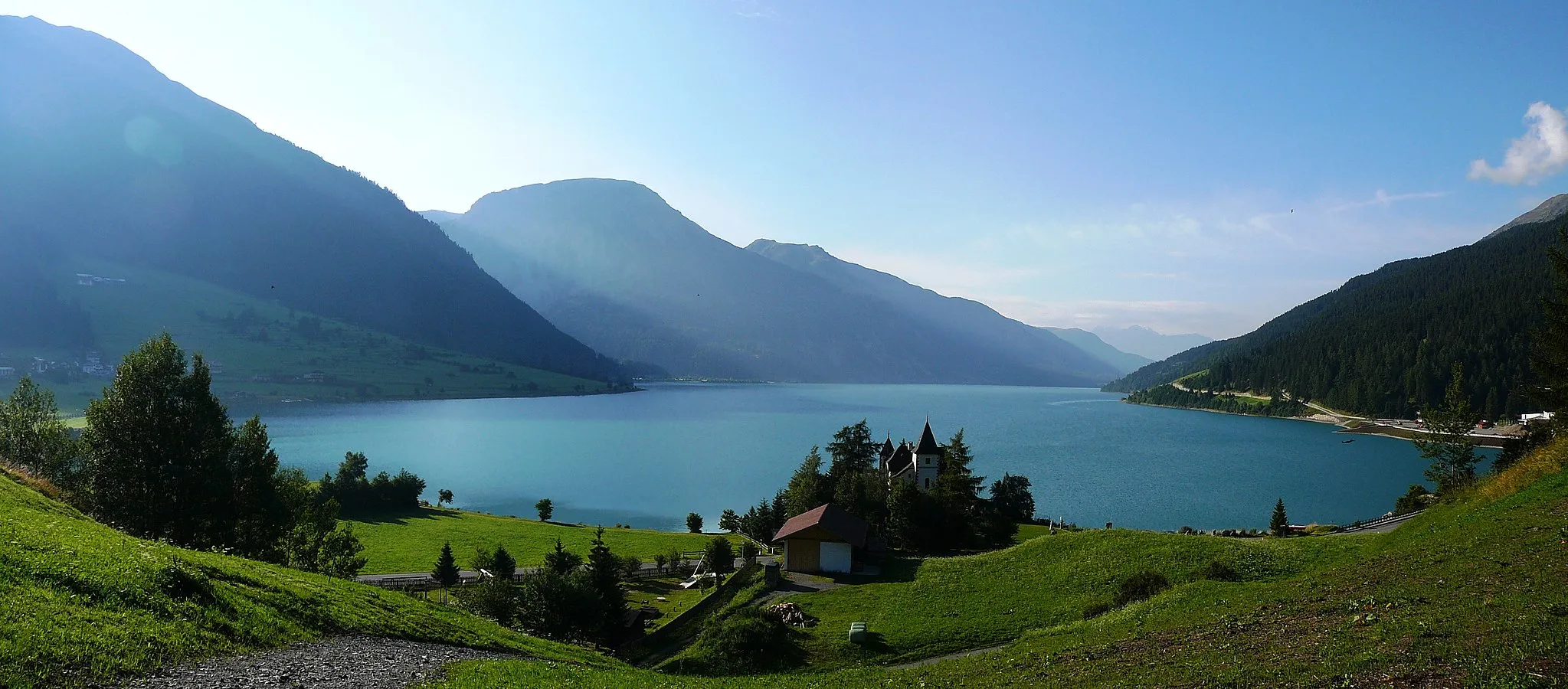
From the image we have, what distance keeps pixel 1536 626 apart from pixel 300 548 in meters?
47.9

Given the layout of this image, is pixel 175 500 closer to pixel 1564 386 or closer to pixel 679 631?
pixel 679 631

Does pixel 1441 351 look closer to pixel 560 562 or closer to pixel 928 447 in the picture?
pixel 928 447

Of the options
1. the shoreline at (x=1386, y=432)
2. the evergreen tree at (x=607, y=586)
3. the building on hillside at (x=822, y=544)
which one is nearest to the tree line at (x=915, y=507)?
the building on hillside at (x=822, y=544)

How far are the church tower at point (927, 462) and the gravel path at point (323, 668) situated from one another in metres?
52.9

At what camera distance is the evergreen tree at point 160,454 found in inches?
1200

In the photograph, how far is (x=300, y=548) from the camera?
39.1 meters

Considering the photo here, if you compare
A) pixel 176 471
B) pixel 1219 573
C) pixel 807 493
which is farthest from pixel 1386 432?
pixel 176 471

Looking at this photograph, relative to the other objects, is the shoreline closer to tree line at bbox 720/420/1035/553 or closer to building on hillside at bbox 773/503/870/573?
tree line at bbox 720/420/1035/553

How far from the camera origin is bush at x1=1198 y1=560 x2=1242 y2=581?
24.3 meters

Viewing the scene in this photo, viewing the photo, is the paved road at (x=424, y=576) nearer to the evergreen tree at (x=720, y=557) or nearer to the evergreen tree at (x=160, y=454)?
the evergreen tree at (x=720, y=557)

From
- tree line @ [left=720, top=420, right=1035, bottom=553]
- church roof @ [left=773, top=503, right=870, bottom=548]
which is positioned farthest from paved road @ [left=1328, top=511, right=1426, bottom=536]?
church roof @ [left=773, top=503, right=870, bottom=548]

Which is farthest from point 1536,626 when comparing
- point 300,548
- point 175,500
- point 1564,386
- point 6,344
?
point 6,344

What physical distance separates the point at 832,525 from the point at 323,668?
91.2ft

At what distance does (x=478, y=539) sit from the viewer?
55375 mm
